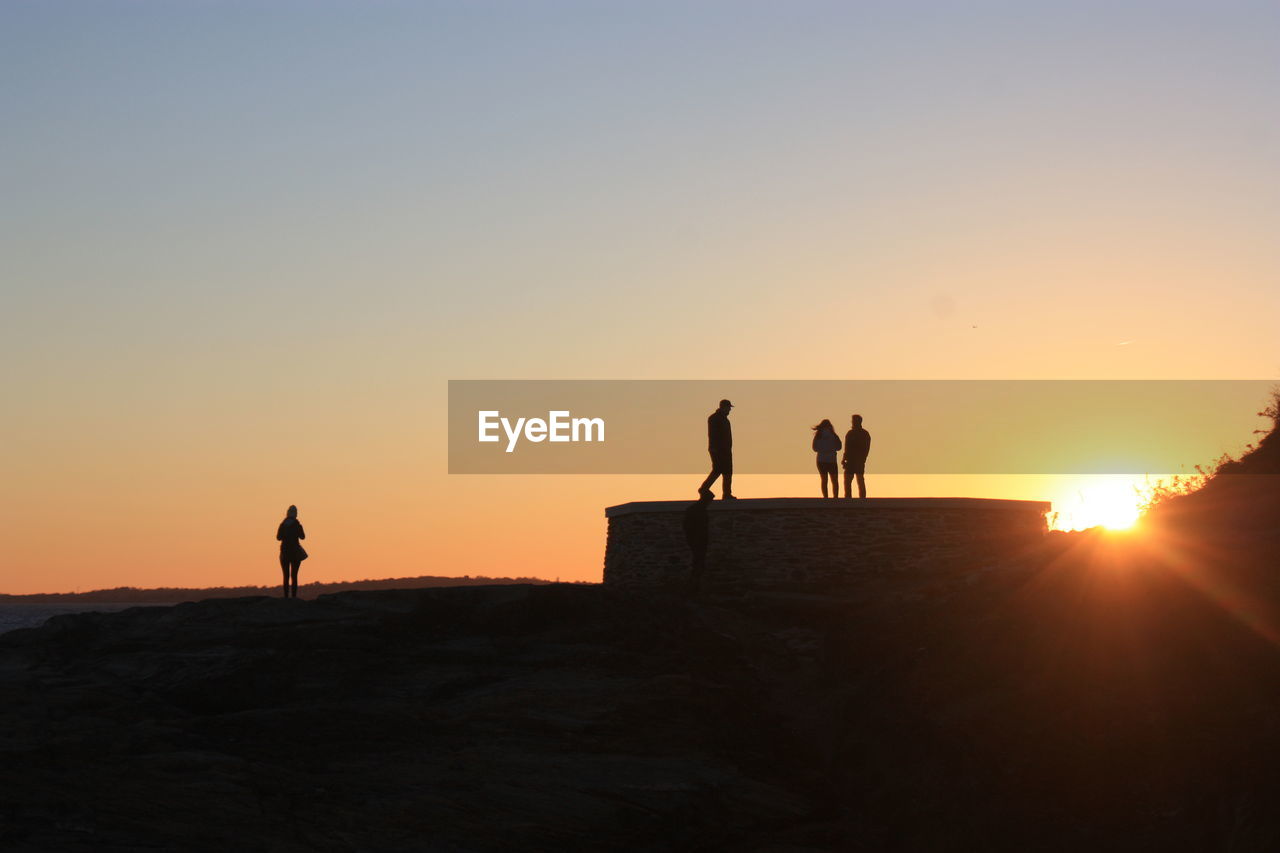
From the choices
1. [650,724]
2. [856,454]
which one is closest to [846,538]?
[856,454]

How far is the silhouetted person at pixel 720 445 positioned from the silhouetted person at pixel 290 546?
7.31m

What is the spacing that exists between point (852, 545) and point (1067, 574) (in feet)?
17.3

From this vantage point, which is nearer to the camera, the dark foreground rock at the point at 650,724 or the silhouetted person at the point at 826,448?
the dark foreground rock at the point at 650,724

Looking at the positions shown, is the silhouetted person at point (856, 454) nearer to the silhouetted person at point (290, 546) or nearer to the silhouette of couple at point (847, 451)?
the silhouette of couple at point (847, 451)

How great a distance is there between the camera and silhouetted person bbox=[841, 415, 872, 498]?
24562mm

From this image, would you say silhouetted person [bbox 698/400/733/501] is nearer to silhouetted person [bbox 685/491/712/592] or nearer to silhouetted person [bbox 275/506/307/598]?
silhouetted person [bbox 685/491/712/592]

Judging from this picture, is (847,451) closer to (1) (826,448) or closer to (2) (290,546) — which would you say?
(1) (826,448)

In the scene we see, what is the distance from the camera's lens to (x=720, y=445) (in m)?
22.5

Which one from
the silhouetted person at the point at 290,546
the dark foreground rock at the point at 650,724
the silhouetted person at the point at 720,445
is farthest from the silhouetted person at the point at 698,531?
the silhouetted person at the point at 290,546

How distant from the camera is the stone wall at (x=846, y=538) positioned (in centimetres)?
2366

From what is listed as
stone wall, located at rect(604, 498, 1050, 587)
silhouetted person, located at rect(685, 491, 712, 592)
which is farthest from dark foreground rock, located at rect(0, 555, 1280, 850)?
stone wall, located at rect(604, 498, 1050, 587)

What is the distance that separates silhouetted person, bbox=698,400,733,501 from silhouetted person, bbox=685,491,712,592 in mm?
222

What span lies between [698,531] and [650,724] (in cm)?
674

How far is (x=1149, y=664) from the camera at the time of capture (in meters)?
15.8
